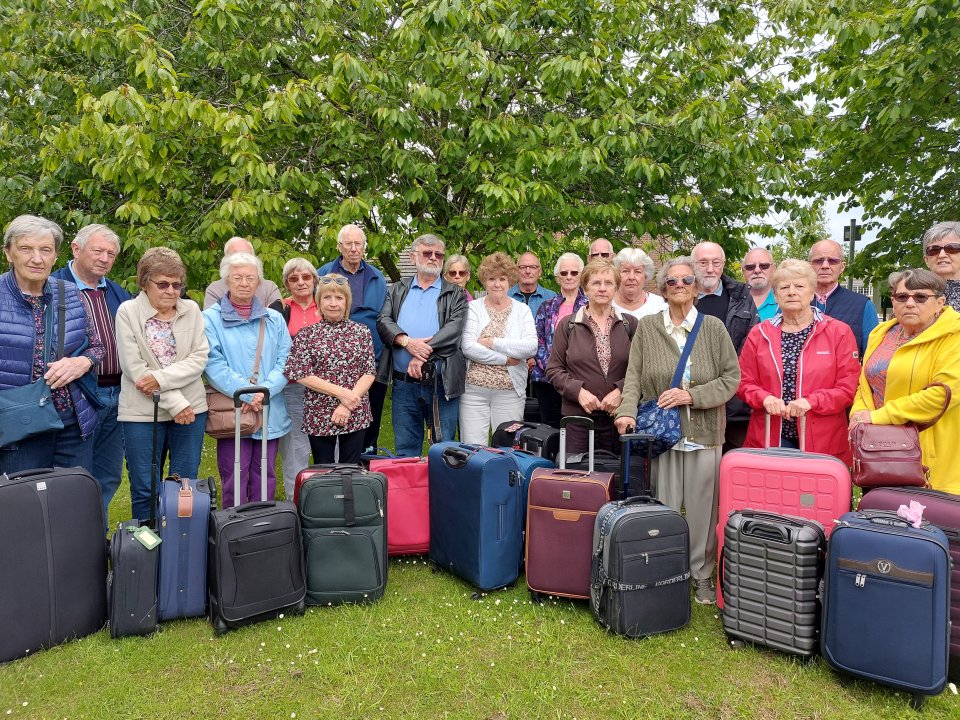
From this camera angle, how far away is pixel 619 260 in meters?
4.94

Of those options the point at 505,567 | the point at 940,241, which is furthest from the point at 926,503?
the point at 505,567

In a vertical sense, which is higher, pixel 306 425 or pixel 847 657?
pixel 306 425

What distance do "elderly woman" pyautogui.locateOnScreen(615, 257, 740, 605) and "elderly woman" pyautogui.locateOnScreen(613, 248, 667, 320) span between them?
529mm

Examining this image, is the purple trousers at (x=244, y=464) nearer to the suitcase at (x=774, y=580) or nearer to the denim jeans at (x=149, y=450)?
the denim jeans at (x=149, y=450)

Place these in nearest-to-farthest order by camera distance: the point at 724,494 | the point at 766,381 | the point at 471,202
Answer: the point at 724,494, the point at 766,381, the point at 471,202

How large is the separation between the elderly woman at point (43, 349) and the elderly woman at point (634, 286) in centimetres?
349

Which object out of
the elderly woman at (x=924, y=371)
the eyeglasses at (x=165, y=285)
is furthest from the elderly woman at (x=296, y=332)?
the elderly woman at (x=924, y=371)

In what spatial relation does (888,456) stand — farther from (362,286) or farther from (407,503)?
(362,286)

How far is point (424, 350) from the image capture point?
4988mm

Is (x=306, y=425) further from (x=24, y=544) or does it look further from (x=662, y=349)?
(x=662, y=349)

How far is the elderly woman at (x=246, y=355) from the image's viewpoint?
436 cm

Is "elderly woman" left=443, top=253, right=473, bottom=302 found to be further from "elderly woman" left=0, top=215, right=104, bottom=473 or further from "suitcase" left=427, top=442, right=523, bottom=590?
"elderly woman" left=0, top=215, right=104, bottom=473

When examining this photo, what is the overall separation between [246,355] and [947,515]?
4.11 m

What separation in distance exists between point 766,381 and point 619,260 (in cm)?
144
